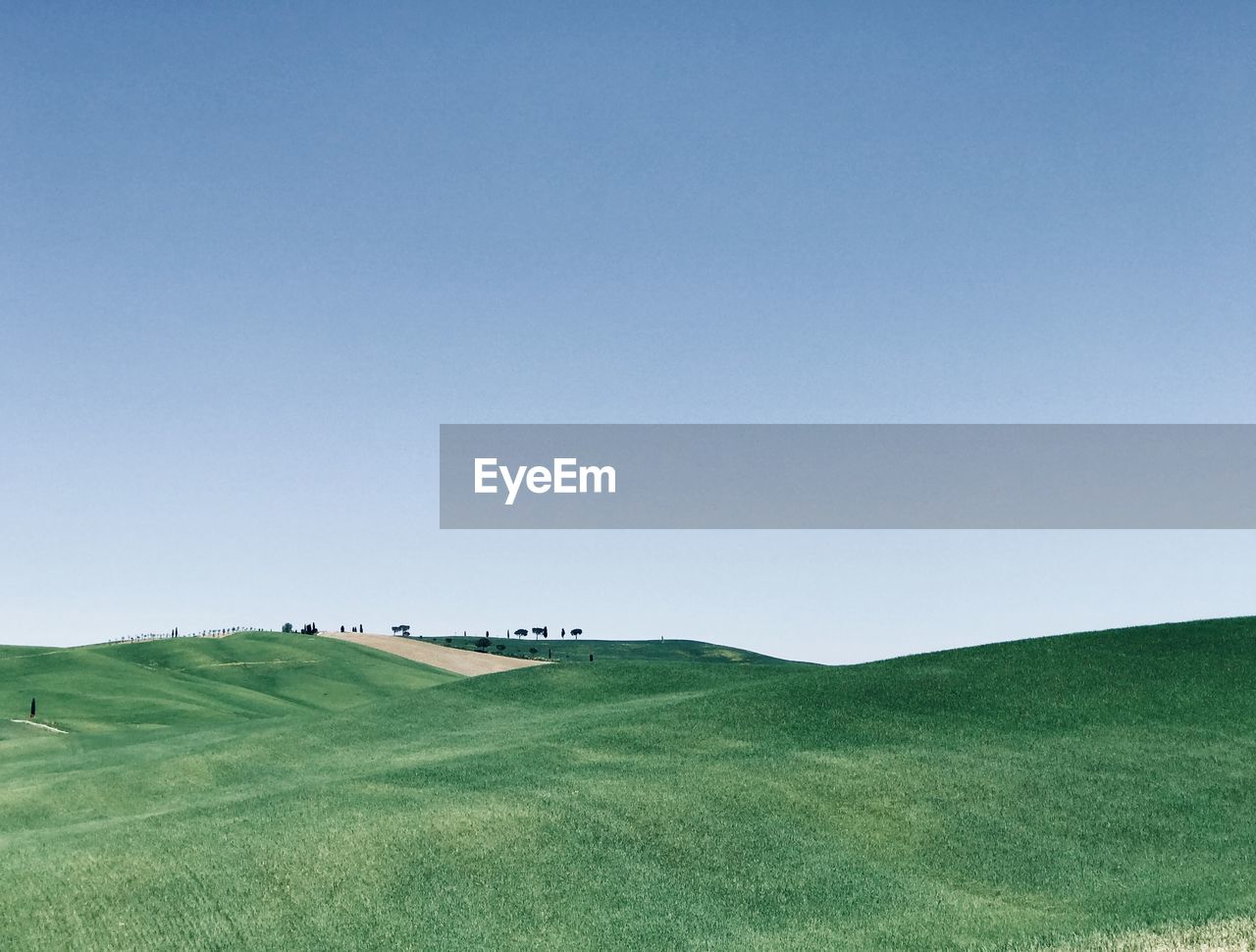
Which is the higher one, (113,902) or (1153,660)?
(1153,660)

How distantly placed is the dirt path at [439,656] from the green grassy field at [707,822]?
75145 mm

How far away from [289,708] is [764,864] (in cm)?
6346

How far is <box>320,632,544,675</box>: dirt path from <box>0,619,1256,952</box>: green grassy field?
247 ft

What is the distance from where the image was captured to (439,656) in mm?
122000

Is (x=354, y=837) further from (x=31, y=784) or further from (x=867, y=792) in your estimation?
(x=31, y=784)

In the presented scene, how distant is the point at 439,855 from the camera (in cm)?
1986

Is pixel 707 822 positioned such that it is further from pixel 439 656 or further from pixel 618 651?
pixel 618 651

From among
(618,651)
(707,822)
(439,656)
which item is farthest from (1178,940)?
(618,651)

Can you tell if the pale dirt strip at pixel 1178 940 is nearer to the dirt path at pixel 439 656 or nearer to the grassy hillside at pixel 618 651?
the dirt path at pixel 439 656

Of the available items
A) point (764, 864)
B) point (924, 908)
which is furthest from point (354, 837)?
point (924, 908)

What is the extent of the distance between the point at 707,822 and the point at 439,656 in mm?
103238

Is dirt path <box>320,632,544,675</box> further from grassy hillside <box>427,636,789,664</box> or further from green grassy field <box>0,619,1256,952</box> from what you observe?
green grassy field <box>0,619,1256,952</box>

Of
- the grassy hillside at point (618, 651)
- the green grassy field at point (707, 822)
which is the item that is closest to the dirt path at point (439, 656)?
the grassy hillside at point (618, 651)

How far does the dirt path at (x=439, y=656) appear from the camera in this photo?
11644 centimetres
